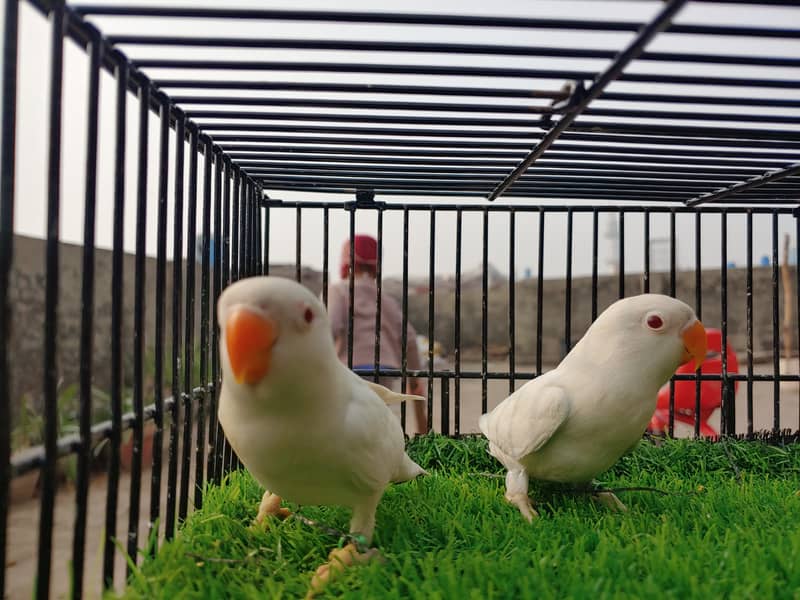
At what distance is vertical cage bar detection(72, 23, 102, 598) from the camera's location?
1273mm

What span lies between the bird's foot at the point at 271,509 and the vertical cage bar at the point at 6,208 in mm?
805

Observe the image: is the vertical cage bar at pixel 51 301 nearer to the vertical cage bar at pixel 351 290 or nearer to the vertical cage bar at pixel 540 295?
the vertical cage bar at pixel 351 290

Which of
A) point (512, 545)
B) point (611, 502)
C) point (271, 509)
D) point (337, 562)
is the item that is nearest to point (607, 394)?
point (611, 502)

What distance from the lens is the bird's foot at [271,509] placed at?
1.80m

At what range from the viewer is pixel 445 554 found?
1.54 metres

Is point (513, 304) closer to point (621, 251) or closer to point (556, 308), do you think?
point (621, 251)

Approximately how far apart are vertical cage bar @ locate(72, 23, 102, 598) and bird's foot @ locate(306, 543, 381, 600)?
0.48 metres

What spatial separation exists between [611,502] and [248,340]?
1.39 metres

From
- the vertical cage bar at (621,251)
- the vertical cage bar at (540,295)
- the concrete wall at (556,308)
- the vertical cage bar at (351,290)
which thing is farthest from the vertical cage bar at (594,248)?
the concrete wall at (556,308)

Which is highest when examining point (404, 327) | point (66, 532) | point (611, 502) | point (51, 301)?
point (51, 301)

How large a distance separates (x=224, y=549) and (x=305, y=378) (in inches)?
24.8

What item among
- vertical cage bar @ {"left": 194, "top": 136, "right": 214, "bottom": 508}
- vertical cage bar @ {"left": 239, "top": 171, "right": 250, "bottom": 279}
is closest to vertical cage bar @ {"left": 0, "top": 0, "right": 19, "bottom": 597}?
vertical cage bar @ {"left": 194, "top": 136, "right": 214, "bottom": 508}

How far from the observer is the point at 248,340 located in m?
1.19

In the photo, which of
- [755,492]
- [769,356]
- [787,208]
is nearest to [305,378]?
[755,492]
